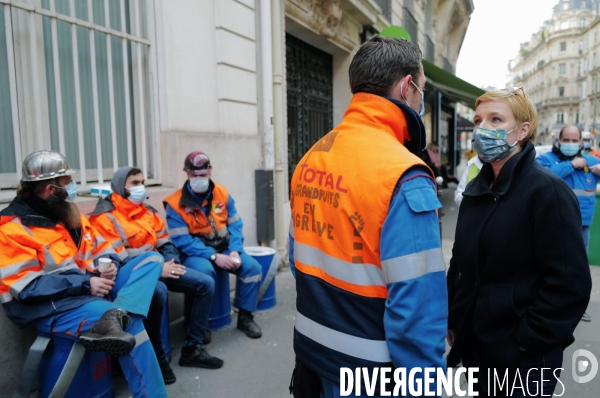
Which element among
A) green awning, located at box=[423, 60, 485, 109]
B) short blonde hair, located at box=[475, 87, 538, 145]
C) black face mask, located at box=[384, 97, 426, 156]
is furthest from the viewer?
green awning, located at box=[423, 60, 485, 109]

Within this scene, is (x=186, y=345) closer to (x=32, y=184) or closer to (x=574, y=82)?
(x=32, y=184)

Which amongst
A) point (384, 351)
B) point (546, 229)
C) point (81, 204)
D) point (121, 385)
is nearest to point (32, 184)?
point (81, 204)

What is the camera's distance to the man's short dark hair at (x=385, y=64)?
5.00 feet

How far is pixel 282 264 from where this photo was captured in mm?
6137

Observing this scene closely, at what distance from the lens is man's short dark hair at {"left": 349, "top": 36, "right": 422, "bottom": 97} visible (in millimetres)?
1523

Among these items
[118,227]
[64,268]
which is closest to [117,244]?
[118,227]

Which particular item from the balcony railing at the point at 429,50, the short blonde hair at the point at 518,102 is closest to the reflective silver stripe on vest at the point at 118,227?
the short blonde hair at the point at 518,102

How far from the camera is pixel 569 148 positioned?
4539 millimetres

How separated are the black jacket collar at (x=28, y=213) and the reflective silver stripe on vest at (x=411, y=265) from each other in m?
2.44

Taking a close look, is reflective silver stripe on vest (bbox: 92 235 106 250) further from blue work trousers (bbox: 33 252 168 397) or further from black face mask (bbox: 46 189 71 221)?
blue work trousers (bbox: 33 252 168 397)

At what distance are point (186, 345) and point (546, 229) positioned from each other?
9.44ft

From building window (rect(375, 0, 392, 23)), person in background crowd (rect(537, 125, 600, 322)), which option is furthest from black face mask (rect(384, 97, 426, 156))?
building window (rect(375, 0, 392, 23))

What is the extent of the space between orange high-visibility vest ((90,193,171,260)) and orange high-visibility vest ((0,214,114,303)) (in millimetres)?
374

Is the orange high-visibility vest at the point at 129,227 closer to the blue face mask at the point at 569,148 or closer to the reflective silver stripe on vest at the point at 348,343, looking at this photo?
the reflective silver stripe on vest at the point at 348,343
